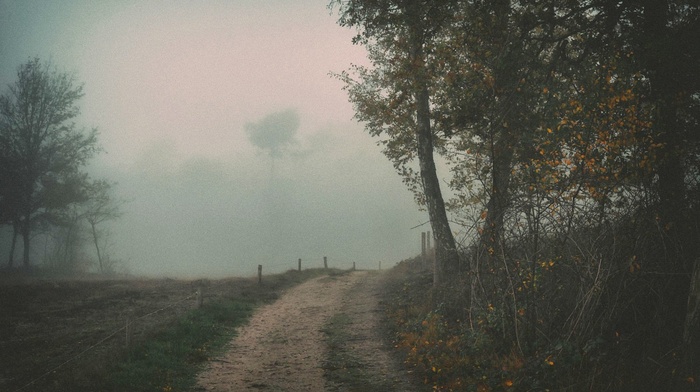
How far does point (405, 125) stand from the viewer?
15.5 meters

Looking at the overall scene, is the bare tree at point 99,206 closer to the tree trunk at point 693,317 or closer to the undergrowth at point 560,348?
the undergrowth at point 560,348

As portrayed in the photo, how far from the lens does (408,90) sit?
456 inches

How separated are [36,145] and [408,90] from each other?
105 feet

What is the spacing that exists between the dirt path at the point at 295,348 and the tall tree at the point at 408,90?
303cm

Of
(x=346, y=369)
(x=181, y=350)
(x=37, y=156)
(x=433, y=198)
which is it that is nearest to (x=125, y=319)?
(x=181, y=350)

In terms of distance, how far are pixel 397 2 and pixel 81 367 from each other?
11564 mm

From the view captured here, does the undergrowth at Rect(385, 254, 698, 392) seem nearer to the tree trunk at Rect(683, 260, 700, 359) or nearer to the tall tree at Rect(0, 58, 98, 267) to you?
the tree trunk at Rect(683, 260, 700, 359)

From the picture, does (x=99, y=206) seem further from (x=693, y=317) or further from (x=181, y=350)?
(x=693, y=317)

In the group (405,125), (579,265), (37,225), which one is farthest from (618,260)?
(37,225)

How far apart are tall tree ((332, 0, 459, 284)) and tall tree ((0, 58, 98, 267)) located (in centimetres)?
2715

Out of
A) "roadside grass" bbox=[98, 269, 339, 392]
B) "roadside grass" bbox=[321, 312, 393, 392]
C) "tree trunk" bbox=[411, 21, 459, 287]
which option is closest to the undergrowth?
"roadside grass" bbox=[321, 312, 393, 392]

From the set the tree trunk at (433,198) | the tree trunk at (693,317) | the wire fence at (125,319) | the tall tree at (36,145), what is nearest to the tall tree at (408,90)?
the tree trunk at (433,198)

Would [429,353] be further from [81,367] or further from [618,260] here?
[81,367]

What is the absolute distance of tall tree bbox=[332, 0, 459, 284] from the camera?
1011cm
